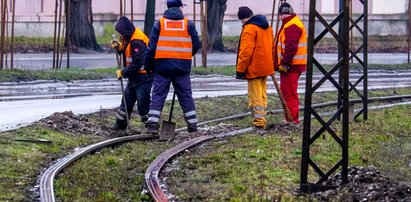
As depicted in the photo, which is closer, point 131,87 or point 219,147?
point 219,147

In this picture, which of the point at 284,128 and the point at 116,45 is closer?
the point at 116,45

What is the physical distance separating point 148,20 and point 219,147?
2148 centimetres

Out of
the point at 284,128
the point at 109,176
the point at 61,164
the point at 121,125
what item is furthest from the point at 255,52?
the point at 109,176

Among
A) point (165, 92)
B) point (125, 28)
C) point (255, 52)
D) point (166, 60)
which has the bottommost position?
point (165, 92)

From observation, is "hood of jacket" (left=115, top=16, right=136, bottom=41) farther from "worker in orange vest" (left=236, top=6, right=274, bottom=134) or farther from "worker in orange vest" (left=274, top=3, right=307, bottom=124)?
"worker in orange vest" (left=274, top=3, right=307, bottom=124)

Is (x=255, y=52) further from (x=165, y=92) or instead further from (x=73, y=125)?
(x=73, y=125)

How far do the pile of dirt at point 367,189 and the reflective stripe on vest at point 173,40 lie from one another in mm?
4816

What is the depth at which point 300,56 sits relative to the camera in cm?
1677

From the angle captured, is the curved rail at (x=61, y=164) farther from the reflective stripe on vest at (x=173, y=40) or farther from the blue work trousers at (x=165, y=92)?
the reflective stripe on vest at (x=173, y=40)

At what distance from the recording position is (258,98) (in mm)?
16312

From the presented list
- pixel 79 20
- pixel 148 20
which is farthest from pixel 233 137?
pixel 79 20

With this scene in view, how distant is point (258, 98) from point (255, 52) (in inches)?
28.6

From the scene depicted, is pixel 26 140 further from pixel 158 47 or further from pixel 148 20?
pixel 148 20

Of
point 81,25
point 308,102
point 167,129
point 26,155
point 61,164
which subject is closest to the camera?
point 308,102
